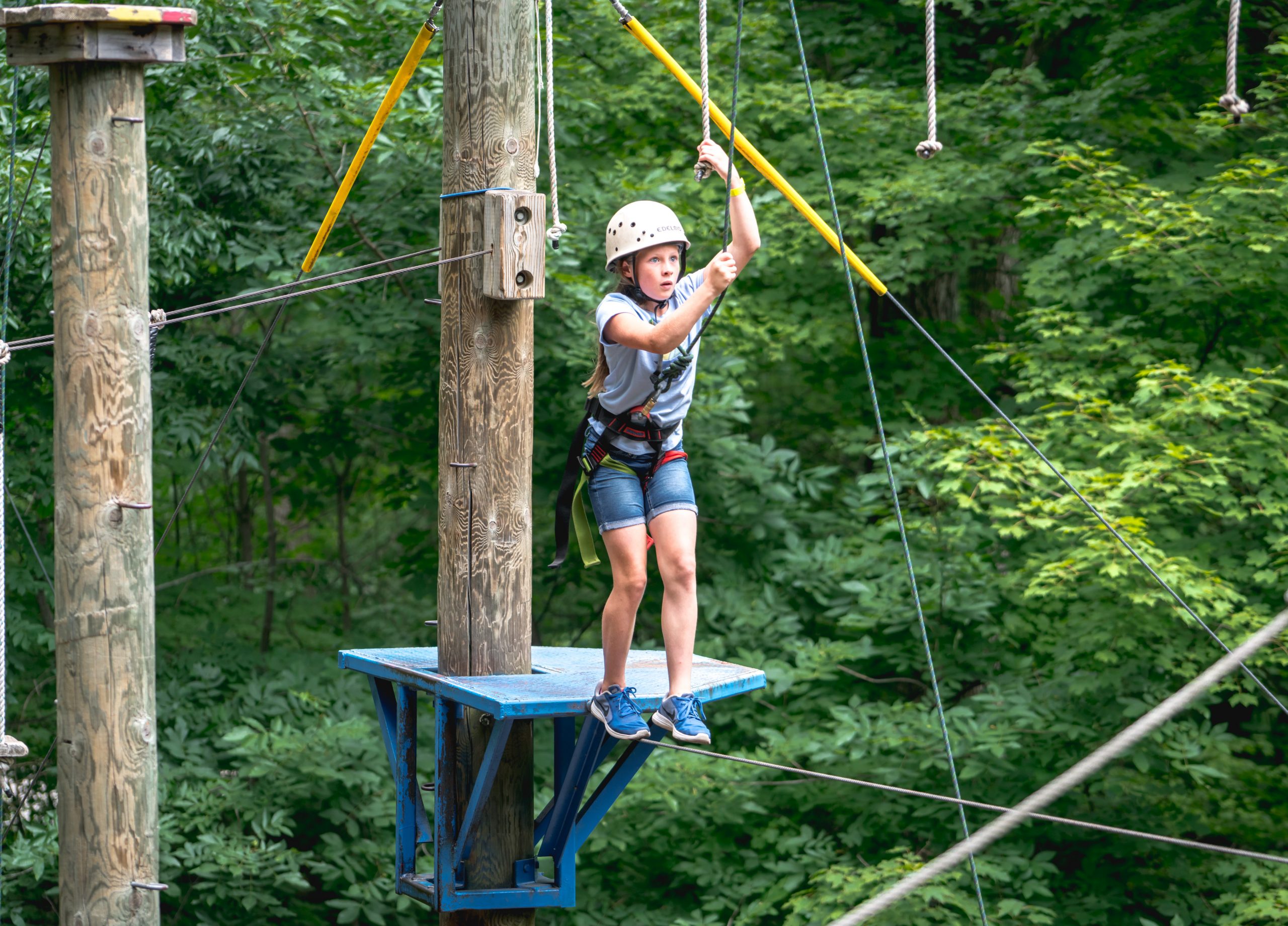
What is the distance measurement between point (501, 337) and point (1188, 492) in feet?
11.6

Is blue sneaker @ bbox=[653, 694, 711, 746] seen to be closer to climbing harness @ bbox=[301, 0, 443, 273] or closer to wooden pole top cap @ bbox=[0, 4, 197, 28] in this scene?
climbing harness @ bbox=[301, 0, 443, 273]

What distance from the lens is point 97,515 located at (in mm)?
2949

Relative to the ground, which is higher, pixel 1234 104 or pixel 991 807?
pixel 1234 104

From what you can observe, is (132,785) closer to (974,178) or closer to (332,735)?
(332,735)

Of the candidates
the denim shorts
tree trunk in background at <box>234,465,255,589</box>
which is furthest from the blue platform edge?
tree trunk in background at <box>234,465,255,589</box>

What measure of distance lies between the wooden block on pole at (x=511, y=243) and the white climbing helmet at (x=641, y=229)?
13.1 inches

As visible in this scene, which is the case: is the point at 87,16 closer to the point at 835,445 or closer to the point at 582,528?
the point at 582,528

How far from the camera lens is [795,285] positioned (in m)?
8.49

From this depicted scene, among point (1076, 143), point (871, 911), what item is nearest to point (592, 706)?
point (871, 911)

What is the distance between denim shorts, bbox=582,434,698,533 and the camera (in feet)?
11.2

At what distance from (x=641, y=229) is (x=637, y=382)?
1.21 ft

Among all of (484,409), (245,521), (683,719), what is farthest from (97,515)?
(245,521)

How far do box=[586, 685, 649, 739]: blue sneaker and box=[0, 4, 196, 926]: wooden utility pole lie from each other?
1046mm

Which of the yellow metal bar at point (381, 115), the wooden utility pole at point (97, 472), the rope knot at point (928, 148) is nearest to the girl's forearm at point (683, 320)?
the rope knot at point (928, 148)
